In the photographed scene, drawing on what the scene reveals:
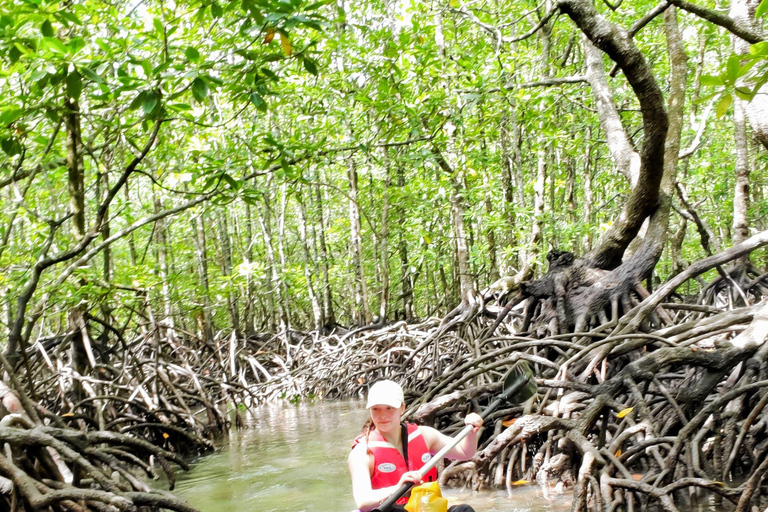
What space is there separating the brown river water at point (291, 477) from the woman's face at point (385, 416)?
49.0 inches

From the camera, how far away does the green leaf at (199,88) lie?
3194mm

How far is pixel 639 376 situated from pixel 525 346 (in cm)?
124

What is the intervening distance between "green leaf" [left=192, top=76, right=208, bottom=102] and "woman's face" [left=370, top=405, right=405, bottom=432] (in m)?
1.67

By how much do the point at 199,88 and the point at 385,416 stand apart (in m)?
1.79

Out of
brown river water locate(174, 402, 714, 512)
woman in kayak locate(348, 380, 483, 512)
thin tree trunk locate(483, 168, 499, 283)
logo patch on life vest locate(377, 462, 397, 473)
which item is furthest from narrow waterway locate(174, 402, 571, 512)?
thin tree trunk locate(483, 168, 499, 283)

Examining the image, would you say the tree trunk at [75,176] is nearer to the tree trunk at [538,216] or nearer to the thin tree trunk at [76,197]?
the thin tree trunk at [76,197]

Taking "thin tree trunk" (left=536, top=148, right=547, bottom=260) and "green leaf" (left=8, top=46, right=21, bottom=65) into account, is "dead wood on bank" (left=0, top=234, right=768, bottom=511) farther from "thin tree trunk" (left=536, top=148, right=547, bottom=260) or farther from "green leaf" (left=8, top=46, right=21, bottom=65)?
"green leaf" (left=8, top=46, right=21, bottom=65)

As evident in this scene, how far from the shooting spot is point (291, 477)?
527 centimetres

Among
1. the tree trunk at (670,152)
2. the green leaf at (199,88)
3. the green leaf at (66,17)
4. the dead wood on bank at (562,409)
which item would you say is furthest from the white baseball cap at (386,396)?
the tree trunk at (670,152)

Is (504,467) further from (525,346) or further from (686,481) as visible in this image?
(686,481)

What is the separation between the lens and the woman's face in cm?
270

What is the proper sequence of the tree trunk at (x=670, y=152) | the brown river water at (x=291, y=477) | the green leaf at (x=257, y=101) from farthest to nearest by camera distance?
1. the tree trunk at (x=670, y=152)
2. the brown river water at (x=291, y=477)
3. the green leaf at (x=257, y=101)

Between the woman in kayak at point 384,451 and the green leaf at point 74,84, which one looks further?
the green leaf at point 74,84

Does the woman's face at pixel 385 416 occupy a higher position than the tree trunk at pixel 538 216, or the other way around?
the tree trunk at pixel 538 216
